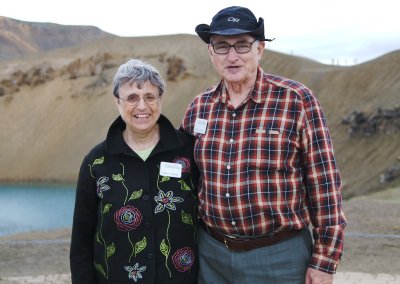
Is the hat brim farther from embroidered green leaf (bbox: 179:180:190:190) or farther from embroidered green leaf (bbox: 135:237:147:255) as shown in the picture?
embroidered green leaf (bbox: 135:237:147:255)

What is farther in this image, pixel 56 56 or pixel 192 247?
pixel 56 56

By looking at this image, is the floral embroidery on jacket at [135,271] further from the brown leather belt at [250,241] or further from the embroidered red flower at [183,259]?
the brown leather belt at [250,241]

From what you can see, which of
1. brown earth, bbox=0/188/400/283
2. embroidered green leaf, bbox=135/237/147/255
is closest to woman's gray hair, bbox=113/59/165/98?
Result: embroidered green leaf, bbox=135/237/147/255

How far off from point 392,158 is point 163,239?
72.8ft

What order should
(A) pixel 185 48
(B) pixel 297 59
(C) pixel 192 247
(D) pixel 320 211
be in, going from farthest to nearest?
1. (A) pixel 185 48
2. (B) pixel 297 59
3. (C) pixel 192 247
4. (D) pixel 320 211

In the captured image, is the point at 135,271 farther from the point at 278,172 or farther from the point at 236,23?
the point at 236,23

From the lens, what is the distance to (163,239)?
3414 millimetres

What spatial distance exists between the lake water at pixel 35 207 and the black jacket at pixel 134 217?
15779mm

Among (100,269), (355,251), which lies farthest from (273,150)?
(355,251)

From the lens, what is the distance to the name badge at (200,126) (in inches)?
140

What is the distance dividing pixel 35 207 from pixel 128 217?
2402 cm

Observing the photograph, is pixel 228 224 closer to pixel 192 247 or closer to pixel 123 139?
pixel 192 247

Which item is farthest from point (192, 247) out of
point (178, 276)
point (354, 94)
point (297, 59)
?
point (297, 59)

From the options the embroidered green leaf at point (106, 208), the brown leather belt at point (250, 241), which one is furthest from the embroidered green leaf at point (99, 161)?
the brown leather belt at point (250, 241)
